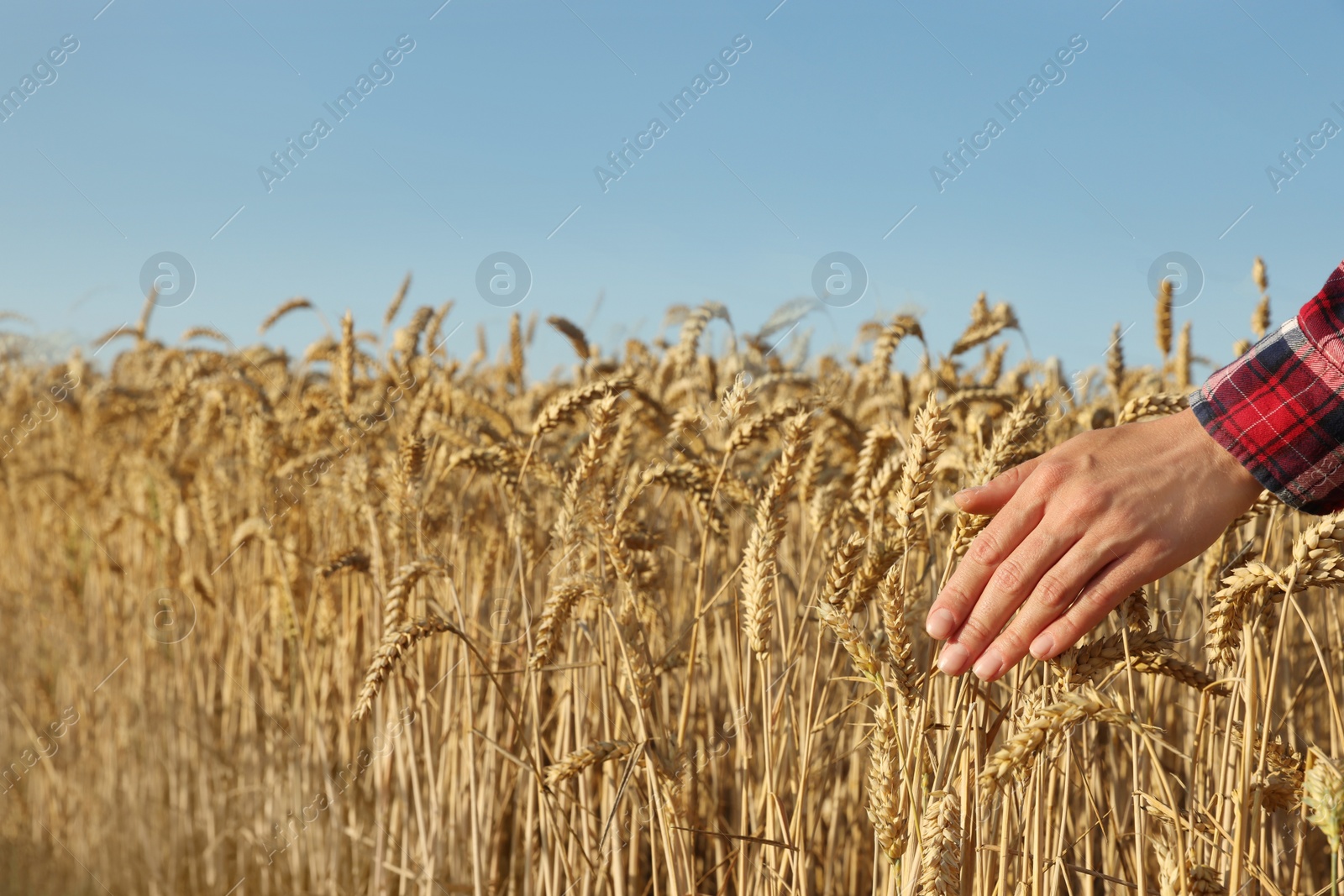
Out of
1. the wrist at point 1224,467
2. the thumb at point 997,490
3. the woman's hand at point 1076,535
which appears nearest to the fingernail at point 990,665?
the woman's hand at point 1076,535

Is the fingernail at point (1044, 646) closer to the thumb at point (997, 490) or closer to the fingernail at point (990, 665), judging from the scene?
the fingernail at point (990, 665)

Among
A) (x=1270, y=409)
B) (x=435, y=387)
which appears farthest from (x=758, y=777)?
(x=435, y=387)

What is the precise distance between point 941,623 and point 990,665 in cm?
6

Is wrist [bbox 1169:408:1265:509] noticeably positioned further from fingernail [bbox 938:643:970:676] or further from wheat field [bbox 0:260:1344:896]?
fingernail [bbox 938:643:970:676]

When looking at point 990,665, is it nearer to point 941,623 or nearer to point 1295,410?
point 941,623

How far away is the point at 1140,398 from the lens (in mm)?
1319

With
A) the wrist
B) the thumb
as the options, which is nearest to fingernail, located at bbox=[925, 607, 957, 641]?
the thumb

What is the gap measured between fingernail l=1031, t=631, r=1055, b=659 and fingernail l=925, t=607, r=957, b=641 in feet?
0.27

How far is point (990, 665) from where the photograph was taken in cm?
91

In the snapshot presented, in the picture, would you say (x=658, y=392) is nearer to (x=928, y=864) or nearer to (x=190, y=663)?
(x=190, y=663)

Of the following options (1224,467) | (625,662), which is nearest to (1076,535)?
(1224,467)

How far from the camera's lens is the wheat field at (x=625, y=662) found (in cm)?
101

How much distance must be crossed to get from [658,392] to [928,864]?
7.68 ft

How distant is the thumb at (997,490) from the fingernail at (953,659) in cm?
15
